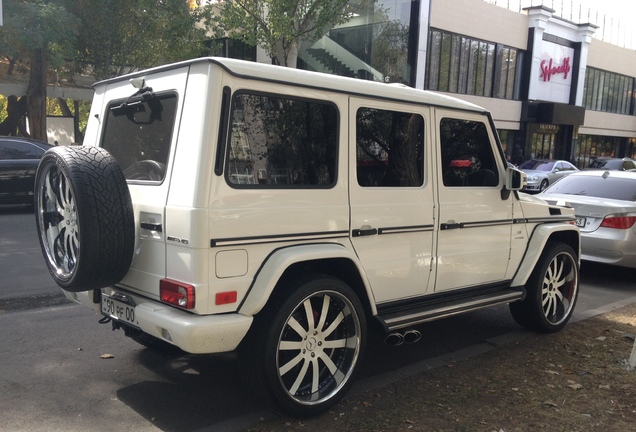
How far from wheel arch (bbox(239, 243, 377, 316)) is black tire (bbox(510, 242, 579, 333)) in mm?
2105

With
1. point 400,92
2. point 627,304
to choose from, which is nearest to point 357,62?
point 627,304

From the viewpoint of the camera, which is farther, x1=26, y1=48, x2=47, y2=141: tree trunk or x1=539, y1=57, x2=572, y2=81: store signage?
x1=539, y1=57, x2=572, y2=81: store signage

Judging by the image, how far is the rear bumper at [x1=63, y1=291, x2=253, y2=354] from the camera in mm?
3271

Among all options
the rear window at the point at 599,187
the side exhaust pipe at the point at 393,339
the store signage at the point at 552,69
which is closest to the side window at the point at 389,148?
the side exhaust pipe at the point at 393,339

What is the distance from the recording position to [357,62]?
2612cm

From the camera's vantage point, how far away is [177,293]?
3416 millimetres

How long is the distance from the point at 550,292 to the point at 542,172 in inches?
794

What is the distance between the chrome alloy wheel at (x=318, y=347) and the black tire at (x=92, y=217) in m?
1.11

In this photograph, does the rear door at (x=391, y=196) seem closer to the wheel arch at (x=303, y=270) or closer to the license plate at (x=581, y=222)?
the wheel arch at (x=303, y=270)

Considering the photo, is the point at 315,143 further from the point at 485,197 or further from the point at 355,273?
the point at 485,197

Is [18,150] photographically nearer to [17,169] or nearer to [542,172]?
[17,169]

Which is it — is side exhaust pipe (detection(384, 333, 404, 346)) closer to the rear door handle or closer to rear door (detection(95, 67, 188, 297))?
the rear door handle

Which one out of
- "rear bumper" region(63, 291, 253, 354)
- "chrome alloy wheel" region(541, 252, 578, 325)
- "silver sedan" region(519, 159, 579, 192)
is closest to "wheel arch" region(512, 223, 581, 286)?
"chrome alloy wheel" region(541, 252, 578, 325)

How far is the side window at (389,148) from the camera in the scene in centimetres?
413
